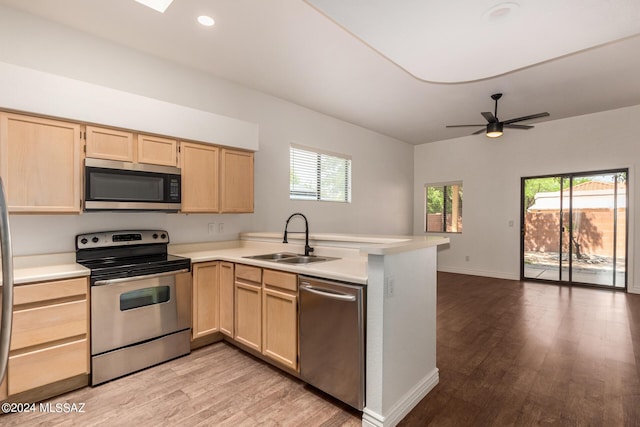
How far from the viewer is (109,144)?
8.75 feet

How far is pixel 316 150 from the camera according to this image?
16.9 ft

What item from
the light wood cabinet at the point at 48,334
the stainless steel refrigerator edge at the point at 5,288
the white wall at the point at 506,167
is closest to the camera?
the stainless steel refrigerator edge at the point at 5,288

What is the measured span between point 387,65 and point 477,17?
1.39 metres

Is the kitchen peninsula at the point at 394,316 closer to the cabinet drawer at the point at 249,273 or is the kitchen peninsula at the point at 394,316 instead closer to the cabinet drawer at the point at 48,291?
the cabinet drawer at the point at 249,273

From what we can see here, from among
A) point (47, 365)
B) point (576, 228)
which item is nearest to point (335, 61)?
point (47, 365)

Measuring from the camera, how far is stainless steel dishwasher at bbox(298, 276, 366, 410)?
1.89 meters

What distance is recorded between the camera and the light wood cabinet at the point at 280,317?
229 cm

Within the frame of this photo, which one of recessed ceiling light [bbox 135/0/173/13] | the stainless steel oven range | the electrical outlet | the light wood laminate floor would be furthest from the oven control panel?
the electrical outlet

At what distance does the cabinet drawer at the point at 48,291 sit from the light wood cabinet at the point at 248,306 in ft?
3.79

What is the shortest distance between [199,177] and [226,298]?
1294 millimetres

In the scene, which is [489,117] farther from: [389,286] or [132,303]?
[132,303]

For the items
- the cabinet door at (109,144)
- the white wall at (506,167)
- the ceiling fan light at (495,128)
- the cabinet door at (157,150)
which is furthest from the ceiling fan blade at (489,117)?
the cabinet door at (109,144)

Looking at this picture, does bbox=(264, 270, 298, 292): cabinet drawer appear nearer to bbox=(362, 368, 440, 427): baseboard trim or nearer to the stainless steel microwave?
bbox=(362, 368, 440, 427): baseboard trim

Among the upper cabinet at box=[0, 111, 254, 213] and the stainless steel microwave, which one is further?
the stainless steel microwave
